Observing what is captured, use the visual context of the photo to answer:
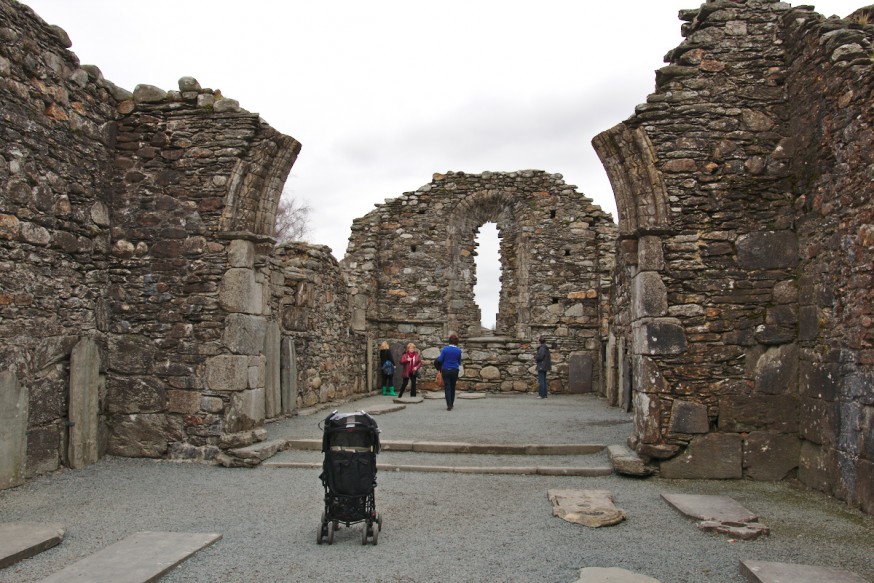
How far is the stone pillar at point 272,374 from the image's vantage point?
36.2 feet

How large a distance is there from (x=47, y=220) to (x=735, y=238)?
745 cm

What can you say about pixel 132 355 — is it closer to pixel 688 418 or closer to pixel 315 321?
pixel 315 321

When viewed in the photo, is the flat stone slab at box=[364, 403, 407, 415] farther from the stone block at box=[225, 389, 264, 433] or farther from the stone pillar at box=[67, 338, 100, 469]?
the stone pillar at box=[67, 338, 100, 469]

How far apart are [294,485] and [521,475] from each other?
251 cm

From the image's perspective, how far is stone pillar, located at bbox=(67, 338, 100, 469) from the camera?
7.55 meters

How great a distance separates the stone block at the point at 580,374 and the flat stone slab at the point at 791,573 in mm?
14010

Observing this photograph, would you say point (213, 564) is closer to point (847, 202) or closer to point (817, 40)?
point (847, 202)

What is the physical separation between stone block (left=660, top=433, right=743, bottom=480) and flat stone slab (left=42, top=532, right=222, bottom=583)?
15.6ft

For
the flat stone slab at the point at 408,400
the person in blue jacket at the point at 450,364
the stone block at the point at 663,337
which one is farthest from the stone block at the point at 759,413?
the flat stone slab at the point at 408,400

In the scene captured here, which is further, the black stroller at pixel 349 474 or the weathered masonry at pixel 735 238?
the weathered masonry at pixel 735 238

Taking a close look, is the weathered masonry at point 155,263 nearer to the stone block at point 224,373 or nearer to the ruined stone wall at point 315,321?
the stone block at point 224,373

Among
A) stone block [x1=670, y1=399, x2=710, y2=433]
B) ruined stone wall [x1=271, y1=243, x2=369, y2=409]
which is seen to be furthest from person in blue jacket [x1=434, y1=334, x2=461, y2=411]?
stone block [x1=670, y1=399, x2=710, y2=433]

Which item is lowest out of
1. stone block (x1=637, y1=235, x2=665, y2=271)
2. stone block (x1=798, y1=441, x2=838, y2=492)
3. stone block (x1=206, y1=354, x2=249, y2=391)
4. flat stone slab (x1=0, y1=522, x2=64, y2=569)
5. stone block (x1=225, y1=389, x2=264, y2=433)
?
flat stone slab (x1=0, y1=522, x2=64, y2=569)

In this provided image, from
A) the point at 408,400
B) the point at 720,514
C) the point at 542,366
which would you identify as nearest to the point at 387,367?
the point at 408,400
